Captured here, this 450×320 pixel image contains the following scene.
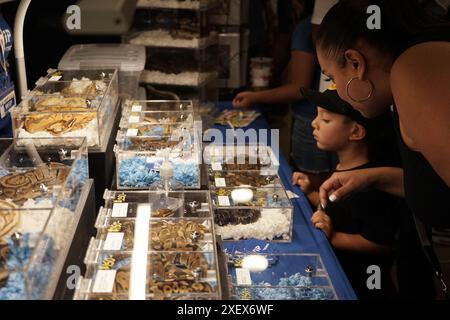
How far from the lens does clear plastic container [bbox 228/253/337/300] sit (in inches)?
56.2

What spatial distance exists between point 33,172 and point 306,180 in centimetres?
116

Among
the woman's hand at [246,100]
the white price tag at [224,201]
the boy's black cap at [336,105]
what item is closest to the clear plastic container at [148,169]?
the white price tag at [224,201]

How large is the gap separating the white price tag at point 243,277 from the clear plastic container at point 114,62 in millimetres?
1582

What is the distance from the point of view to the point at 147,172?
6.53 ft

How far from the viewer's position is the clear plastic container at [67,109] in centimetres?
197

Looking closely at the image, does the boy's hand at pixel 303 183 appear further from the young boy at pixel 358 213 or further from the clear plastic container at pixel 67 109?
the clear plastic container at pixel 67 109

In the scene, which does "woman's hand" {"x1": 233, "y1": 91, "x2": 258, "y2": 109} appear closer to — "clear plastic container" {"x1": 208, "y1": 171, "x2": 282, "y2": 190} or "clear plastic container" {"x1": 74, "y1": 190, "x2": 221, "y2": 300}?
"clear plastic container" {"x1": 208, "y1": 171, "x2": 282, "y2": 190}

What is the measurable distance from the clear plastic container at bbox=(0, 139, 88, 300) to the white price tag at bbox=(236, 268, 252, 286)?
0.48 m

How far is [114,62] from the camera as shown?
9.49 ft

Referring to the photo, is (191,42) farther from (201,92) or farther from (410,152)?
(410,152)

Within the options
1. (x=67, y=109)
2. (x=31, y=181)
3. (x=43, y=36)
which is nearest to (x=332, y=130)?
(x=67, y=109)

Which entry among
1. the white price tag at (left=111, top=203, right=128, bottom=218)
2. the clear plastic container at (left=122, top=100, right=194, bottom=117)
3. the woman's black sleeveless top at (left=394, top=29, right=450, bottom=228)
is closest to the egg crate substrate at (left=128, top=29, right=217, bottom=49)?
the clear plastic container at (left=122, top=100, right=194, bottom=117)
